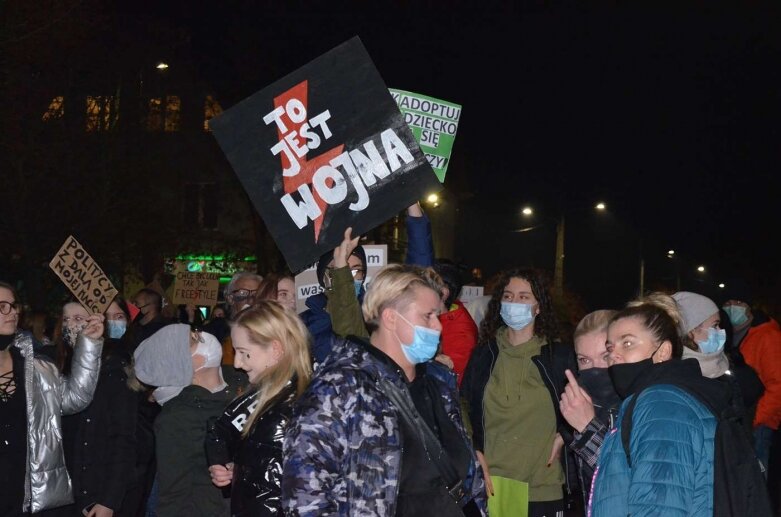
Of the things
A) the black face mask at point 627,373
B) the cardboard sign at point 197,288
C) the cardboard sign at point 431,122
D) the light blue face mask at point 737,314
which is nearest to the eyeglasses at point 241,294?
the cardboard sign at point 431,122

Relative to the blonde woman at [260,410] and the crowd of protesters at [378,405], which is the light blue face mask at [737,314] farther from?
the blonde woman at [260,410]

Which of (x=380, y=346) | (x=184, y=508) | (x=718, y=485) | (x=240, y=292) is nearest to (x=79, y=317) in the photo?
(x=240, y=292)

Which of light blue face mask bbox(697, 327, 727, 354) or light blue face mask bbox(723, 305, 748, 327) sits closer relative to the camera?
light blue face mask bbox(697, 327, 727, 354)

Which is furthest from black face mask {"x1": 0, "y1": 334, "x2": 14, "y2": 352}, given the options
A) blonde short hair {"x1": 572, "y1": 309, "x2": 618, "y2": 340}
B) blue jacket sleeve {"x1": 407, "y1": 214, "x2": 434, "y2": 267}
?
blonde short hair {"x1": 572, "y1": 309, "x2": 618, "y2": 340}

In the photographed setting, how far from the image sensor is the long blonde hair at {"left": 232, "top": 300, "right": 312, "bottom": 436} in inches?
186

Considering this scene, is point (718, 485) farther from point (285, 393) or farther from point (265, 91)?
point (265, 91)

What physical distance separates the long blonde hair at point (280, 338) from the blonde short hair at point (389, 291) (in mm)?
715

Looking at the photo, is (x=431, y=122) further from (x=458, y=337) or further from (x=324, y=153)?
(x=324, y=153)

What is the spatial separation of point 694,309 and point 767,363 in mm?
4519

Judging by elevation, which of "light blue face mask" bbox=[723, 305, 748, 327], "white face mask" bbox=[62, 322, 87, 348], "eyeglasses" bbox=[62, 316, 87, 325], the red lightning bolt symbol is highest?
the red lightning bolt symbol

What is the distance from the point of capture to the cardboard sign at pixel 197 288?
695 inches

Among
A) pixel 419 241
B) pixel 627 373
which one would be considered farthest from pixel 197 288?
Result: pixel 627 373

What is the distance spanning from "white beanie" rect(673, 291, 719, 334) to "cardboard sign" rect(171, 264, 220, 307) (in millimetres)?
11985

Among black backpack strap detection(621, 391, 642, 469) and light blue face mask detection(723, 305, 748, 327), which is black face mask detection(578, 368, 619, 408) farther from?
light blue face mask detection(723, 305, 748, 327)
